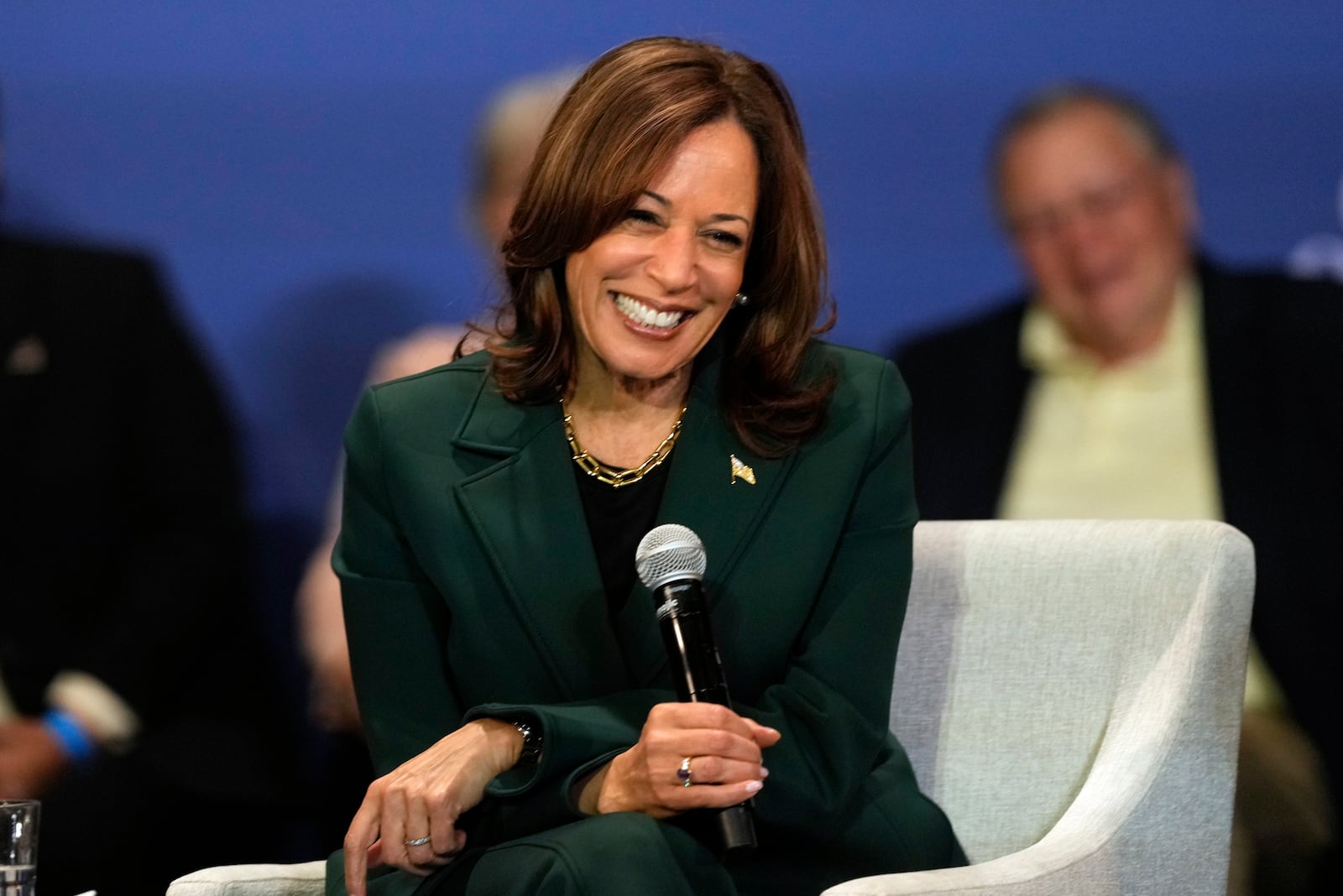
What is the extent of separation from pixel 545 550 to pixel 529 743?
26 centimetres

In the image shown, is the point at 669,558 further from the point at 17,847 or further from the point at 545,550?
the point at 17,847

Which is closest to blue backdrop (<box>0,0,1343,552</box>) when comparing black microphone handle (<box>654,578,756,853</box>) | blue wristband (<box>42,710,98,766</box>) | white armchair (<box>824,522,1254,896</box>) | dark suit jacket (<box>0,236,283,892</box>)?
dark suit jacket (<box>0,236,283,892</box>)

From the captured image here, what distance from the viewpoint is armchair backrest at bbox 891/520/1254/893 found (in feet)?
6.73

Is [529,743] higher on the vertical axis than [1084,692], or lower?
higher

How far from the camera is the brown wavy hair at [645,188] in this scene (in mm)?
2000

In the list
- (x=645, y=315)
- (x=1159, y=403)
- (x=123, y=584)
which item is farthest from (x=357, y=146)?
(x=645, y=315)

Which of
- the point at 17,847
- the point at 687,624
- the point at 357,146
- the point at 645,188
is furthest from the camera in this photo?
the point at 357,146

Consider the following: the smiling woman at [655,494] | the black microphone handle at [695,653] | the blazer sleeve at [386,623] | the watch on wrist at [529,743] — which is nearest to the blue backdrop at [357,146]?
the smiling woman at [655,494]

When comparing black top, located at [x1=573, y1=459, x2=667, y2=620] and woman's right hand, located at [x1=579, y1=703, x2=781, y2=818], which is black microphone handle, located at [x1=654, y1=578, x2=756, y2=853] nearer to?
woman's right hand, located at [x1=579, y1=703, x2=781, y2=818]

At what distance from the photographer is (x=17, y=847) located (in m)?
1.76

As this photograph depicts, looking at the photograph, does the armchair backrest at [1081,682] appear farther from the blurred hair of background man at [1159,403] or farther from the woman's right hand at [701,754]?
the blurred hair of background man at [1159,403]

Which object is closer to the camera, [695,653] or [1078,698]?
[695,653]

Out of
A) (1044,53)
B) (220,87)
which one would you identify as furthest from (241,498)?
(1044,53)

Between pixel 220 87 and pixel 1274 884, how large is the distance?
2.85 metres
